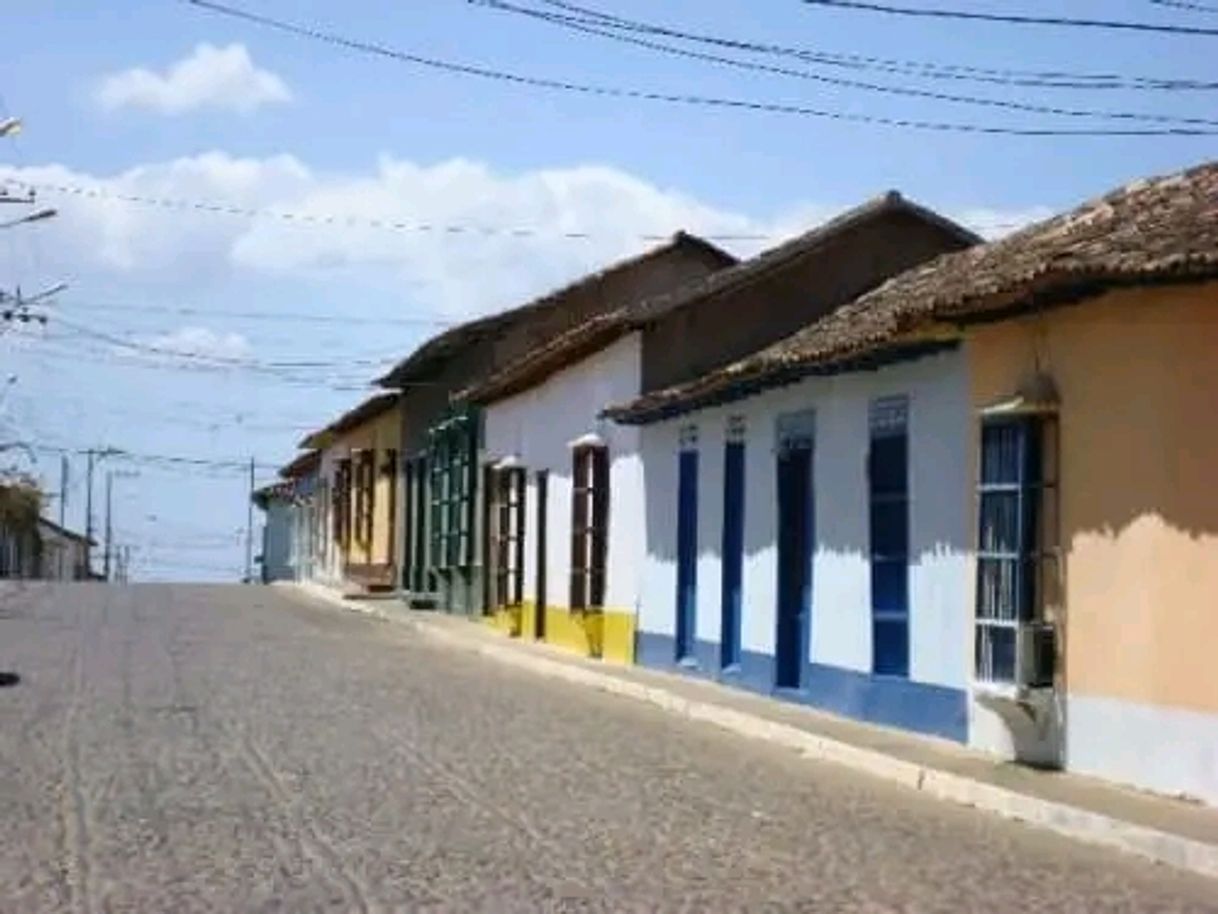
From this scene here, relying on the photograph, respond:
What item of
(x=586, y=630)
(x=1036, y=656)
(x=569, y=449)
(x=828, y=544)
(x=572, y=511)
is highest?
(x=569, y=449)

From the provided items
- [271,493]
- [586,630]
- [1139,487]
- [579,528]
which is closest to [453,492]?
[579,528]

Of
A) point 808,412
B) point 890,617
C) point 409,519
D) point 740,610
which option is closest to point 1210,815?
point 890,617

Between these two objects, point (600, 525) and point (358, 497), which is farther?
point (358, 497)

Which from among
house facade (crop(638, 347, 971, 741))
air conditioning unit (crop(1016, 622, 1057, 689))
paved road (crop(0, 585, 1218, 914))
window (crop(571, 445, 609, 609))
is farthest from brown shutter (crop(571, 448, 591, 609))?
air conditioning unit (crop(1016, 622, 1057, 689))

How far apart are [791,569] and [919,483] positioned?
3.80m

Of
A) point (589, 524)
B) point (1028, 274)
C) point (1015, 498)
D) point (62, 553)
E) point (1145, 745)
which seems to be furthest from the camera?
point (62, 553)

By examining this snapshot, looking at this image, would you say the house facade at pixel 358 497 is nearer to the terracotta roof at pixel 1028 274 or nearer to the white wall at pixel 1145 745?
the terracotta roof at pixel 1028 274

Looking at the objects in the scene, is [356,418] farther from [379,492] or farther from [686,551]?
[686,551]

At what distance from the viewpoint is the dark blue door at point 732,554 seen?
21.5 meters

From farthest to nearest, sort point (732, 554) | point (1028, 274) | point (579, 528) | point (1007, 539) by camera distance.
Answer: point (579, 528) → point (732, 554) → point (1007, 539) → point (1028, 274)

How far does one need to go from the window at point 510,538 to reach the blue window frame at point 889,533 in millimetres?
15056

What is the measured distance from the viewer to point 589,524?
2766cm

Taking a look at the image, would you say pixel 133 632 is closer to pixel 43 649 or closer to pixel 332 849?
pixel 43 649

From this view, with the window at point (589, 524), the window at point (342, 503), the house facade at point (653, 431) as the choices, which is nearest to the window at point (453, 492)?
the house facade at point (653, 431)
